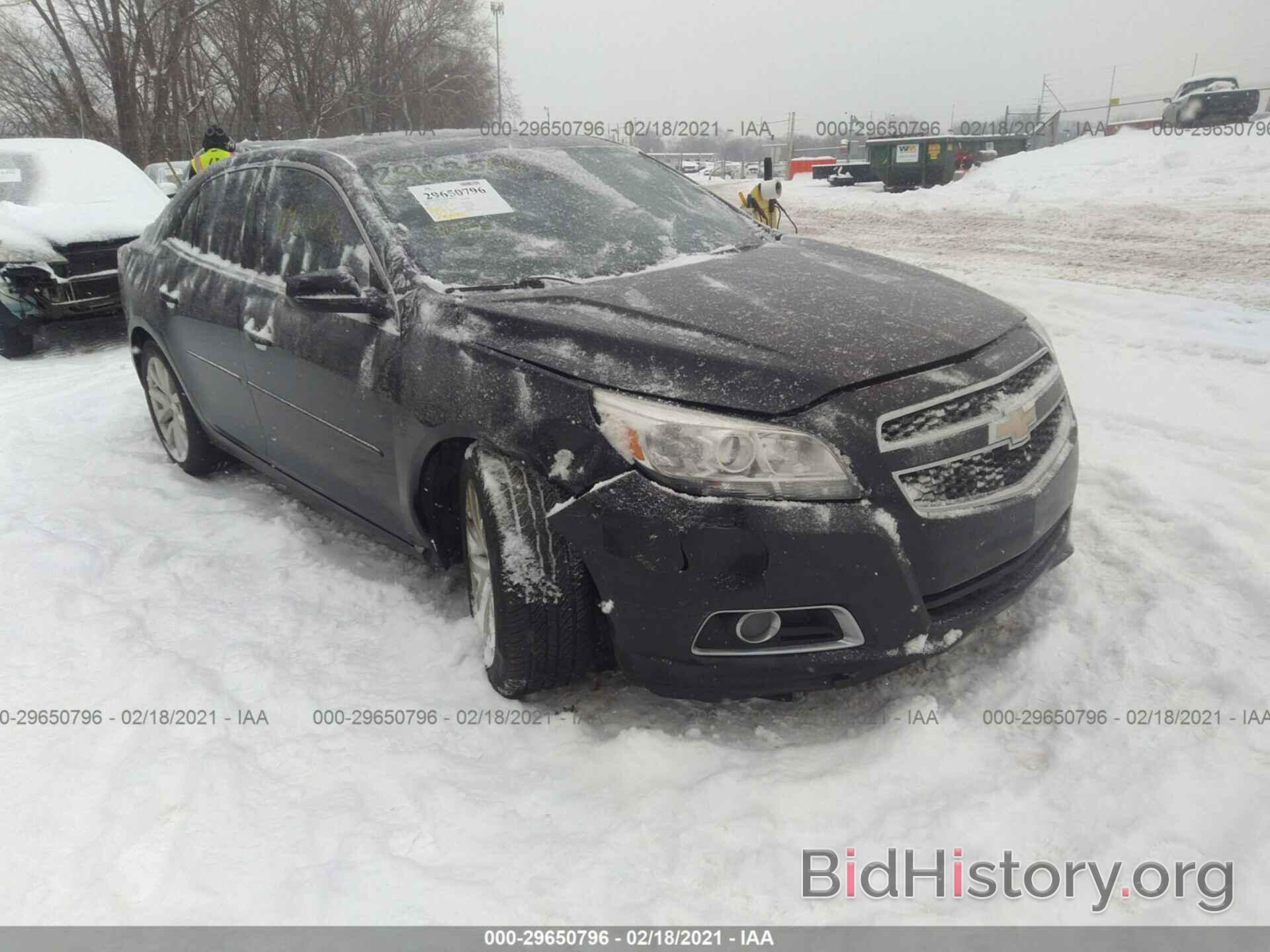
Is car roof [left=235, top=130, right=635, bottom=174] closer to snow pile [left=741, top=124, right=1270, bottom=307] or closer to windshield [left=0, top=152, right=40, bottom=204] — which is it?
A: snow pile [left=741, top=124, right=1270, bottom=307]

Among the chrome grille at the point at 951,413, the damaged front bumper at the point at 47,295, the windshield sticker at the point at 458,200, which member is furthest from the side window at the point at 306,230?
the damaged front bumper at the point at 47,295

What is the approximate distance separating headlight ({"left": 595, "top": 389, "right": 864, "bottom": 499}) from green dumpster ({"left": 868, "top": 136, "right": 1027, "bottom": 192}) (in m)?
20.4

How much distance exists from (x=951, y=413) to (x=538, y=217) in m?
1.66

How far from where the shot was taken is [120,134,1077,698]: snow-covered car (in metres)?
2.21

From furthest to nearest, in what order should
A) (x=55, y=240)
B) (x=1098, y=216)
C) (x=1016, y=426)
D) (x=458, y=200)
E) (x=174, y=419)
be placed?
(x=1098, y=216), (x=55, y=240), (x=174, y=419), (x=458, y=200), (x=1016, y=426)

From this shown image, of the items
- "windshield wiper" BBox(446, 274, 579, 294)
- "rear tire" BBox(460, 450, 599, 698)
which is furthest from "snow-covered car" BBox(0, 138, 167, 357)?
"rear tire" BBox(460, 450, 599, 698)

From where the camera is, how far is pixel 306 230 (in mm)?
3408

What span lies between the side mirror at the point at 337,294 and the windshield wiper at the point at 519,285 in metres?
0.25

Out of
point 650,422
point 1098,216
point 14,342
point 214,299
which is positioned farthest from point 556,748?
point 1098,216

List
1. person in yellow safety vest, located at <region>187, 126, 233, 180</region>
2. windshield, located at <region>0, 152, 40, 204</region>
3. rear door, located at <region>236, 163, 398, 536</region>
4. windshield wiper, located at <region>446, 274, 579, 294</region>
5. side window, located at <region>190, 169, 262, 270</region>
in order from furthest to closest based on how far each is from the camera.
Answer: person in yellow safety vest, located at <region>187, 126, 233, 180</region> → windshield, located at <region>0, 152, 40, 204</region> → side window, located at <region>190, 169, 262, 270</region> → rear door, located at <region>236, 163, 398, 536</region> → windshield wiper, located at <region>446, 274, 579, 294</region>

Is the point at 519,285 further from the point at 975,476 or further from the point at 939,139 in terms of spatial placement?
the point at 939,139

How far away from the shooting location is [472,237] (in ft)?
10.1

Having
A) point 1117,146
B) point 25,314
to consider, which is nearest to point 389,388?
point 25,314

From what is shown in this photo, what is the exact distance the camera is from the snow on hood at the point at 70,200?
773cm
